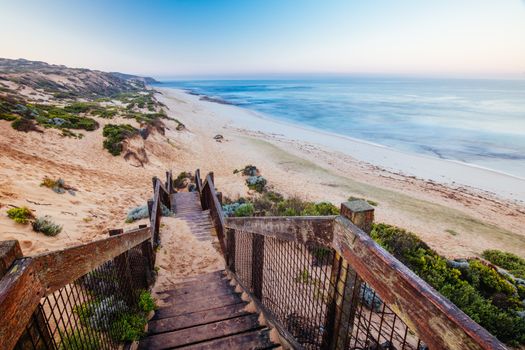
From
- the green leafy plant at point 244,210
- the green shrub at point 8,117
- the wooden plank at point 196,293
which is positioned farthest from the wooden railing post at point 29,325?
the green shrub at point 8,117

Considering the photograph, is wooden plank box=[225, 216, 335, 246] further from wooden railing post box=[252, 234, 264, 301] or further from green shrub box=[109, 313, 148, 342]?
green shrub box=[109, 313, 148, 342]

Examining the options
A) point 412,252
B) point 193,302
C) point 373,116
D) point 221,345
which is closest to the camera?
point 221,345

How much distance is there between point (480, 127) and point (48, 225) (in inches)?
1930

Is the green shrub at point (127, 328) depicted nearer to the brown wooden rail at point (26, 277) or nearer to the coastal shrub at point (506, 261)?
the brown wooden rail at point (26, 277)

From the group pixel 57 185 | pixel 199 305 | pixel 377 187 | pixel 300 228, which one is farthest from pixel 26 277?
pixel 377 187

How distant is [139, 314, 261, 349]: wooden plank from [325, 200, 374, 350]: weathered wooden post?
1.57m

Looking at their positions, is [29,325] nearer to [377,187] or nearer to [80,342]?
[80,342]

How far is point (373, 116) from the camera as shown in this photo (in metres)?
47.2

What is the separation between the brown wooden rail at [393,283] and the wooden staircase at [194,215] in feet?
18.5

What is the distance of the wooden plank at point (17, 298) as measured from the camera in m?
1.03

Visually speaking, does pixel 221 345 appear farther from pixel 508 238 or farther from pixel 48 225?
pixel 508 238

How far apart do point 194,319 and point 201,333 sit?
0.31m

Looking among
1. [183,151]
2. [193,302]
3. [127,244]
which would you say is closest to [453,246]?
[193,302]

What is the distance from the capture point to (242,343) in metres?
2.81
